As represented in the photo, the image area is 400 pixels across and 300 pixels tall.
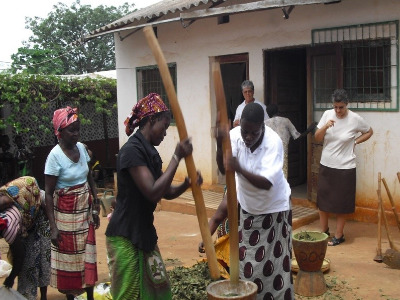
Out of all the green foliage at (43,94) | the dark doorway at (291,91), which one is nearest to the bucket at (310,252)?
the dark doorway at (291,91)

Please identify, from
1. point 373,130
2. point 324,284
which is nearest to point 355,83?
point 373,130

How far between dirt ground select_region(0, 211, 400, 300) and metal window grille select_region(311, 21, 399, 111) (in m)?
1.64

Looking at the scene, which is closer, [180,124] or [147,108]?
[180,124]

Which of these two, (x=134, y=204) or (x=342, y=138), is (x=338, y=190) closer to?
(x=342, y=138)

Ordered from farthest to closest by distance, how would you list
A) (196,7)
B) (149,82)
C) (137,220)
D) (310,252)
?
(149,82)
(196,7)
(310,252)
(137,220)

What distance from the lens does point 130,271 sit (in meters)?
2.72

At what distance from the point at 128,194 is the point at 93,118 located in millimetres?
10164

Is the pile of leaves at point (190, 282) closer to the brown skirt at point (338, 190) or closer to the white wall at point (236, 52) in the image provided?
the brown skirt at point (338, 190)

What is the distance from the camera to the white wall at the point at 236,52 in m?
6.11

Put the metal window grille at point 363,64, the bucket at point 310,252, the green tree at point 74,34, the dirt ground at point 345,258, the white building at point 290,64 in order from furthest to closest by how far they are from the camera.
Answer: the green tree at point 74,34 < the white building at point 290,64 < the metal window grille at point 363,64 < the dirt ground at point 345,258 < the bucket at point 310,252

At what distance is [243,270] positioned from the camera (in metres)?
3.18

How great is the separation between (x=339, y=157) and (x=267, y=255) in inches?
111

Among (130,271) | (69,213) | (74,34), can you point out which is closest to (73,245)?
(69,213)

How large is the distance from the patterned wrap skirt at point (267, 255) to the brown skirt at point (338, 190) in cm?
271
